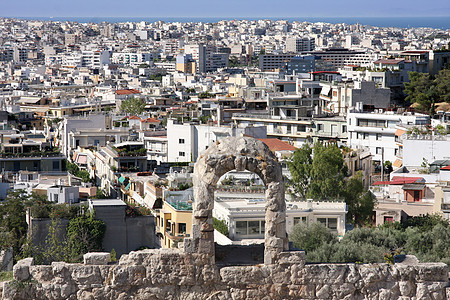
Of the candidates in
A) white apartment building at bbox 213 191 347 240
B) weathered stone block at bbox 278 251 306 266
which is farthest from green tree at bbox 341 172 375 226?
weathered stone block at bbox 278 251 306 266

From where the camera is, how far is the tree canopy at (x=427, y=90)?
190 feet

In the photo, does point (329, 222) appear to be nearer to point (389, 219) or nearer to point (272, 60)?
point (389, 219)

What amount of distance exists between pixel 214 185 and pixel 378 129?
1652 inches

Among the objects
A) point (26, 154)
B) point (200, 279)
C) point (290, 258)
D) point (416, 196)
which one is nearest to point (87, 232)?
point (416, 196)

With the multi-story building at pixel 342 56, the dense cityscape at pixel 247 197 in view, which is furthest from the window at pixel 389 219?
the multi-story building at pixel 342 56

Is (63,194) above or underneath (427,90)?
underneath

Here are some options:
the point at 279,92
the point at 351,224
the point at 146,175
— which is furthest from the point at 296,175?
the point at 279,92

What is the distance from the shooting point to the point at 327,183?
3206 centimetres

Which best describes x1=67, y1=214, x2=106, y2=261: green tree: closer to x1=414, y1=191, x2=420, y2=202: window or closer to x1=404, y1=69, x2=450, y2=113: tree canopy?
x1=414, y1=191, x2=420, y2=202: window

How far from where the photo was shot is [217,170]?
10836mm

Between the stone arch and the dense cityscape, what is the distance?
17 mm

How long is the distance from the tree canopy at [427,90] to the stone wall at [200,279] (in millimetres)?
46481

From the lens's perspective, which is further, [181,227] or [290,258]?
[181,227]

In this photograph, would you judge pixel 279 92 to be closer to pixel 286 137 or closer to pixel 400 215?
pixel 286 137
